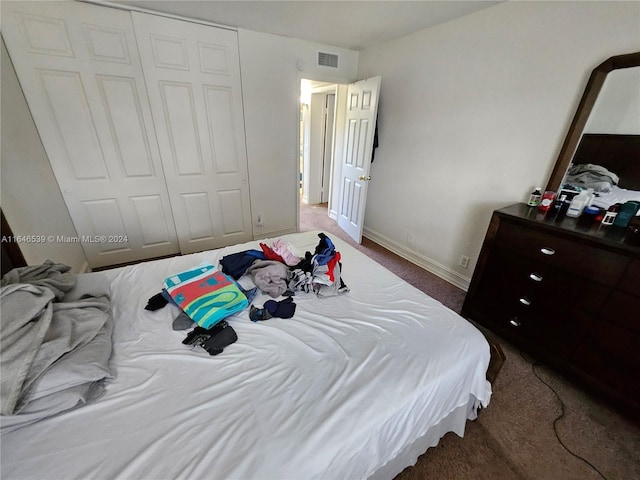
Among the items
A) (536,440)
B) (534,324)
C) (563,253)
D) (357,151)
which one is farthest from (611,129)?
(357,151)

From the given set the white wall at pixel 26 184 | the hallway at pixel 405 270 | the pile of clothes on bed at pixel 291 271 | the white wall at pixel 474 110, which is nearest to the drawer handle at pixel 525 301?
the hallway at pixel 405 270

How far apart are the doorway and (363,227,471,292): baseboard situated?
3.82 ft

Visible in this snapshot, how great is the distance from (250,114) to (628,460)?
3.63 metres

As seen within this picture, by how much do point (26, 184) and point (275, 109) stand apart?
2160 mm

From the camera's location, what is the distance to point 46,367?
774 millimetres

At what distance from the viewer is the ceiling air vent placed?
2859mm

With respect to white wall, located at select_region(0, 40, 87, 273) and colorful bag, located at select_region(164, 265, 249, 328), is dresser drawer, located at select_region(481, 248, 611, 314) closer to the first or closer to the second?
colorful bag, located at select_region(164, 265, 249, 328)

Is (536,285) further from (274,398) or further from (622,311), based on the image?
(274,398)

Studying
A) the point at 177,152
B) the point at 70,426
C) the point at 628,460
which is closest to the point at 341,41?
the point at 177,152

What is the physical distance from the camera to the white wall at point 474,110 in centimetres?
159

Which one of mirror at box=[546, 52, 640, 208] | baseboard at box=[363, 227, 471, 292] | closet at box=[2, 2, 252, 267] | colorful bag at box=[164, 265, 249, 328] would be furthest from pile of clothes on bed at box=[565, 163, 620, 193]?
closet at box=[2, 2, 252, 267]

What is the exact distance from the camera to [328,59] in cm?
291

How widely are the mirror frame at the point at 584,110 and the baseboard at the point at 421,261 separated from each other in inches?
42.0

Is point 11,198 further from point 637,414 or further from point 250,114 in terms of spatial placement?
point 637,414
